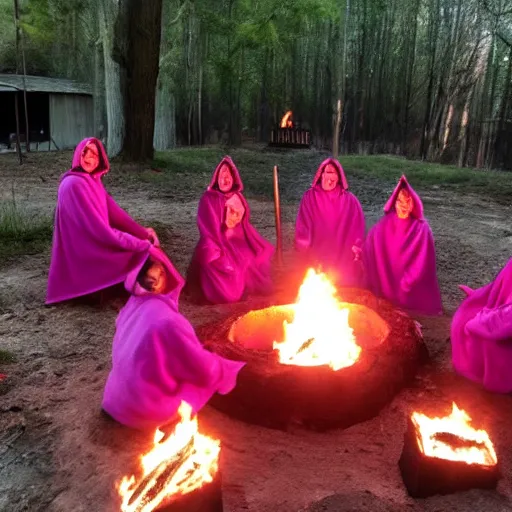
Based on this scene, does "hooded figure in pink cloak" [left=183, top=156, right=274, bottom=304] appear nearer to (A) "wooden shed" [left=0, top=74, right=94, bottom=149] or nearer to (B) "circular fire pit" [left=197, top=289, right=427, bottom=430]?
(B) "circular fire pit" [left=197, top=289, right=427, bottom=430]

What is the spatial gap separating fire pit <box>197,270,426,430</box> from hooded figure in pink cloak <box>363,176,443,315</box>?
1.14m

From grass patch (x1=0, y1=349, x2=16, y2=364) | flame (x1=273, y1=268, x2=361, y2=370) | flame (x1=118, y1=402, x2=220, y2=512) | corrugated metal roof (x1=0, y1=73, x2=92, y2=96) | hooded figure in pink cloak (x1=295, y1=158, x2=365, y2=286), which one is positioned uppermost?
corrugated metal roof (x1=0, y1=73, x2=92, y2=96)

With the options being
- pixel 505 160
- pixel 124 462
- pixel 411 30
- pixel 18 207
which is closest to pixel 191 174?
pixel 18 207

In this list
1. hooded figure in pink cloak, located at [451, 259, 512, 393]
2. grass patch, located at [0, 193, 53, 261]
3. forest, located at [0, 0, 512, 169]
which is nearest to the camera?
hooded figure in pink cloak, located at [451, 259, 512, 393]

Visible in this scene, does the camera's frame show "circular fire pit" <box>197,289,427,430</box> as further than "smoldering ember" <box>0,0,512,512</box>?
Yes

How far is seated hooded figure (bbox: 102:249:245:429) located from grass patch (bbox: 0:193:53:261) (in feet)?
15.8

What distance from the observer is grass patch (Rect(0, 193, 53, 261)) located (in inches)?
311

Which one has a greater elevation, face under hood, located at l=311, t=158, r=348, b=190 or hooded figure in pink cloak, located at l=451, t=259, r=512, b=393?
face under hood, located at l=311, t=158, r=348, b=190

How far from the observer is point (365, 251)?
6012 millimetres

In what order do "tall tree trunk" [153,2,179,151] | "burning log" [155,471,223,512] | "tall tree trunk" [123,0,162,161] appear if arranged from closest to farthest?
1. "burning log" [155,471,223,512]
2. "tall tree trunk" [123,0,162,161]
3. "tall tree trunk" [153,2,179,151]

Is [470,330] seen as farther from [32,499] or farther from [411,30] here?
[411,30]

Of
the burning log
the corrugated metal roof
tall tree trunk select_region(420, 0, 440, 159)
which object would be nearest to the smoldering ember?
the burning log

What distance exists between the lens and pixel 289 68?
25562mm

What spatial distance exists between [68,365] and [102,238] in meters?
1.49
